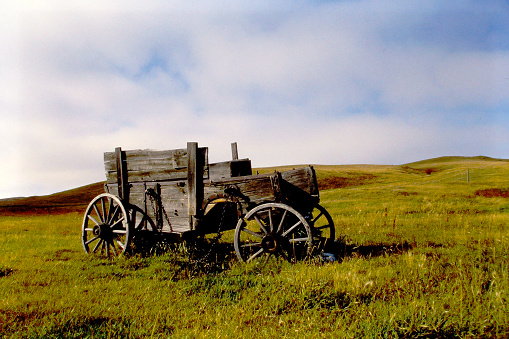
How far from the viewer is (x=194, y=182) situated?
6797mm

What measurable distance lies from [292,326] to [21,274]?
5.31 metres

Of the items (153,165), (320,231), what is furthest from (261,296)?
(153,165)

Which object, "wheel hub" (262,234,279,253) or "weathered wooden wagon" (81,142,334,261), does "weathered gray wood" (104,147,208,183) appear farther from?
"wheel hub" (262,234,279,253)

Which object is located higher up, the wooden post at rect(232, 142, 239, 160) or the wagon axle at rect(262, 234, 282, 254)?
the wooden post at rect(232, 142, 239, 160)

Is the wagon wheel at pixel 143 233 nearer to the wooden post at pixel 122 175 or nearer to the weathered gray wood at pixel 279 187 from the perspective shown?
Answer: the wooden post at pixel 122 175

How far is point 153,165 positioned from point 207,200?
5.43ft

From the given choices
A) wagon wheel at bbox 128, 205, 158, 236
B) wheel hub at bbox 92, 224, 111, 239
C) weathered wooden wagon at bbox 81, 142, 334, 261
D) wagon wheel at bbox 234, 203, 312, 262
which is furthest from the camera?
wheel hub at bbox 92, 224, 111, 239

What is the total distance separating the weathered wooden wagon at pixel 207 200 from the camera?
20.6 ft

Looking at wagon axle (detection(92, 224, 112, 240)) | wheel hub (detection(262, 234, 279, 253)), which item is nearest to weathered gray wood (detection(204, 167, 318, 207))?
wheel hub (detection(262, 234, 279, 253))

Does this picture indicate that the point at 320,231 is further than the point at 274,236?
Yes

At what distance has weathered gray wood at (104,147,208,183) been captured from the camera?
696 cm

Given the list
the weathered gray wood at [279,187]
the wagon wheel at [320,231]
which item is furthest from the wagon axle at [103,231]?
the wagon wheel at [320,231]

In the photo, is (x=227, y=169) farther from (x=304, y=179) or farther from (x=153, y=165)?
(x=153, y=165)

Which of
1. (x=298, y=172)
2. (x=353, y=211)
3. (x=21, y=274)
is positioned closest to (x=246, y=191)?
(x=298, y=172)
